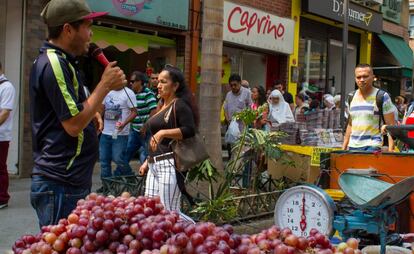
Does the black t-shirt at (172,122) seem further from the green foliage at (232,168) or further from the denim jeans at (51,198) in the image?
the denim jeans at (51,198)

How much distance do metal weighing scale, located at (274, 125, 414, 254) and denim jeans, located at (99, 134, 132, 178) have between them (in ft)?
12.7

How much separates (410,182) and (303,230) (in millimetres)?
1376

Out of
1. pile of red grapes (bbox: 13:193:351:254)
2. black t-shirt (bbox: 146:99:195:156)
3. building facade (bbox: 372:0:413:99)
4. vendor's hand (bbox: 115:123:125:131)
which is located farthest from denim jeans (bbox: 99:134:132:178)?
building facade (bbox: 372:0:413:99)

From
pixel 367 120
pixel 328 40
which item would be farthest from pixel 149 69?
pixel 328 40

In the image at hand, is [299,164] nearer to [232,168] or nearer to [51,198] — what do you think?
[232,168]

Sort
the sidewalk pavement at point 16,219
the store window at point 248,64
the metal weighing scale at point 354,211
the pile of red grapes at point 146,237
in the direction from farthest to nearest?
the store window at point 248,64
the sidewalk pavement at point 16,219
the metal weighing scale at point 354,211
the pile of red grapes at point 146,237

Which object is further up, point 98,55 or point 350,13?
point 350,13

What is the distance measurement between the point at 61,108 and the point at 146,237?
35.3 inches

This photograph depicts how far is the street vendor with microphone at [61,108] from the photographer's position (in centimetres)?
282

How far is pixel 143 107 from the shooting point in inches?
352

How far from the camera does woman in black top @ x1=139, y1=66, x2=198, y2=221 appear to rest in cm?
500

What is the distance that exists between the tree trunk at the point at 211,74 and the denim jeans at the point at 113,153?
1825mm

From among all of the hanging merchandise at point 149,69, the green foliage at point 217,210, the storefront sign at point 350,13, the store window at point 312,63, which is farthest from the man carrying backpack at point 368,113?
the store window at point 312,63

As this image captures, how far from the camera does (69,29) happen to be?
9.69ft
